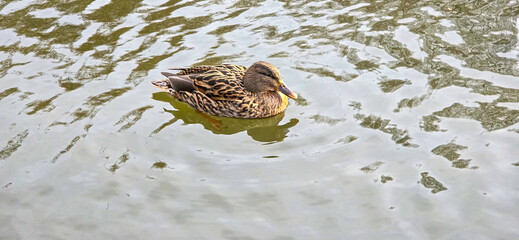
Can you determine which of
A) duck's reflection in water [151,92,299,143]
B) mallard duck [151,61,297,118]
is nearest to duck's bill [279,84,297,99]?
mallard duck [151,61,297,118]

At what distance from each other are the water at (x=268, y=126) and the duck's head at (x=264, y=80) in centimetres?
34

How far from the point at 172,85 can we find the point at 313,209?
125 inches

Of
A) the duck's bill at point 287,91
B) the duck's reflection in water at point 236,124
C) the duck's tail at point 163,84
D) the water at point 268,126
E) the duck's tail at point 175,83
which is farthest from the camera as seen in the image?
the duck's tail at point 163,84

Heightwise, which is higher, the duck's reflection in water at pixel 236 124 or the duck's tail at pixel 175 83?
the duck's tail at pixel 175 83

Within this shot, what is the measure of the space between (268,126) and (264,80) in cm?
62

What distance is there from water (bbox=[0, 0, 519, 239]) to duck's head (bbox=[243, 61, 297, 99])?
1.12 feet

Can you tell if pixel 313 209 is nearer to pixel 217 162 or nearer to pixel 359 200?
pixel 359 200

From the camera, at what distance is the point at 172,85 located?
838 cm

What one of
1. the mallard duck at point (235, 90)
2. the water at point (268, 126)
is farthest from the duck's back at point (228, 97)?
the water at point (268, 126)

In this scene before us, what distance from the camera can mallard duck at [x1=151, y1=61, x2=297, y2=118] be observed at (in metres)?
8.10

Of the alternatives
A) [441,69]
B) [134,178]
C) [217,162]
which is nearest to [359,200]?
[217,162]

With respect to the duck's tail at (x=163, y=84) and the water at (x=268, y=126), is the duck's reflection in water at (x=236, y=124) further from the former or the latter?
the duck's tail at (x=163, y=84)

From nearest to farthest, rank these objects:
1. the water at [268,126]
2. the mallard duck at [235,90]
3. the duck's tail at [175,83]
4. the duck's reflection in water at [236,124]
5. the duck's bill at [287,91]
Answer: the water at [268,126], the duck's reflection in water at [236,124], the duck's bill at [287,91], the mallard duck at [235,90], the duck's tail at [175,83]

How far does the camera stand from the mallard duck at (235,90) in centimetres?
810
